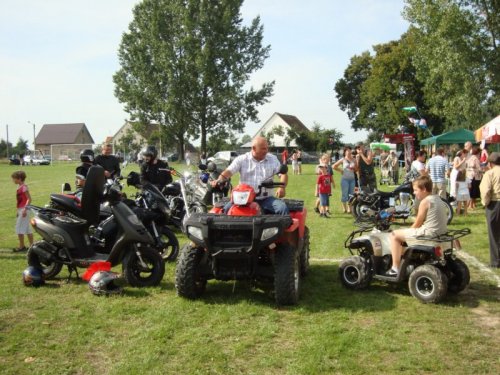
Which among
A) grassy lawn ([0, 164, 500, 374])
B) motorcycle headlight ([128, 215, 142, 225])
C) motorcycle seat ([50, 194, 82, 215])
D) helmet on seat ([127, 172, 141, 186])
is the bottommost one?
grassy lawn ([0, 164, 500, 374])

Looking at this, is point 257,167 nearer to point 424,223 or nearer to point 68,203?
point 424,223

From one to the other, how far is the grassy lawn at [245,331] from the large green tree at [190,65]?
38.1 meters

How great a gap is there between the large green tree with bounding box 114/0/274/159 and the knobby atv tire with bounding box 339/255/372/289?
124 ft

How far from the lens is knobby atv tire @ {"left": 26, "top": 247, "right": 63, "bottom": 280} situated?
6523 mm

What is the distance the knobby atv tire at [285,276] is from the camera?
5.37 meters

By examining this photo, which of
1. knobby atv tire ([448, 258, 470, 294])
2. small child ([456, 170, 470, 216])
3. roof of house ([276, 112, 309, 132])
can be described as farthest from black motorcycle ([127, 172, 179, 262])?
roof of house ([276, 112, 309, 132])

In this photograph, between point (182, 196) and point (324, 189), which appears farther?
point (324, 189)

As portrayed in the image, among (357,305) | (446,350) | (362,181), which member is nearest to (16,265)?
(357,305)

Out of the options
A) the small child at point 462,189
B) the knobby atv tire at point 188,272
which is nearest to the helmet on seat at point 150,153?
the knobby atv tire at point 188,272

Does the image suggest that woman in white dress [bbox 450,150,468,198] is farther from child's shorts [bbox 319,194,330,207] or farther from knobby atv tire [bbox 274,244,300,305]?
knobby atv tire [bbox 274,244,300,305]


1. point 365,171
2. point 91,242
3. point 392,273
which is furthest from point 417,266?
point 365,171

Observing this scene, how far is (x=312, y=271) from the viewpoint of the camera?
23.7ft

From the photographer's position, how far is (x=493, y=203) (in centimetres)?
753

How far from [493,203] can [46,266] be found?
629 centimetres
